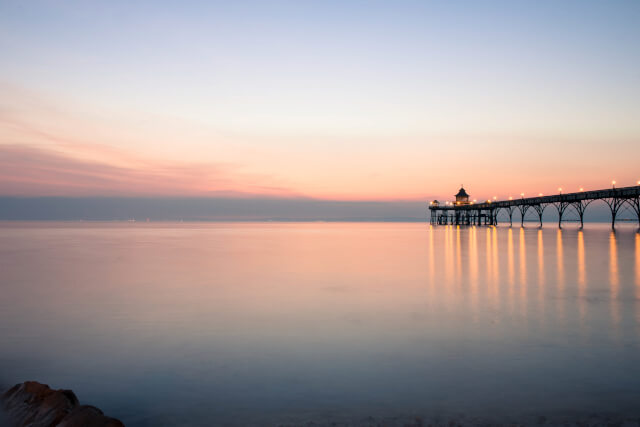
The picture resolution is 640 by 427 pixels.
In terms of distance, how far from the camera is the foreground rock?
4496 millimetres

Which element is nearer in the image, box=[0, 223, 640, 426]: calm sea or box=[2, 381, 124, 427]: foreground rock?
box=[2, 381, 124, 427]: foreground rock

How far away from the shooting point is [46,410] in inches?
192

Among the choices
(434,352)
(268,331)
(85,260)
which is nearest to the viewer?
(434,352)

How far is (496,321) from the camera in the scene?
10508 millimetres

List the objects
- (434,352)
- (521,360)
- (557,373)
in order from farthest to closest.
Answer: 1. (434,352)
2. (521,360)
3. (557,373)

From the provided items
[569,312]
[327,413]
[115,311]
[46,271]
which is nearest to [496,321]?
[569,312]

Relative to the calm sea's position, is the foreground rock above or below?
above

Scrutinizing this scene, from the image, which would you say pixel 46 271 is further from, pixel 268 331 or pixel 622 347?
pixel 622 347

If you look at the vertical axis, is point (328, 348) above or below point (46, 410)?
below

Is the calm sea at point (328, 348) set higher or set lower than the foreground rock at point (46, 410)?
lower

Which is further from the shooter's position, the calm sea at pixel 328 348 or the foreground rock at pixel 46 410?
the calm sea at pixel 328 348

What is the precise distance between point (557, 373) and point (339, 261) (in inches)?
828

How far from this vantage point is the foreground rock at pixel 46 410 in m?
4.50

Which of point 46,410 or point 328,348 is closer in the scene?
point 46,410
